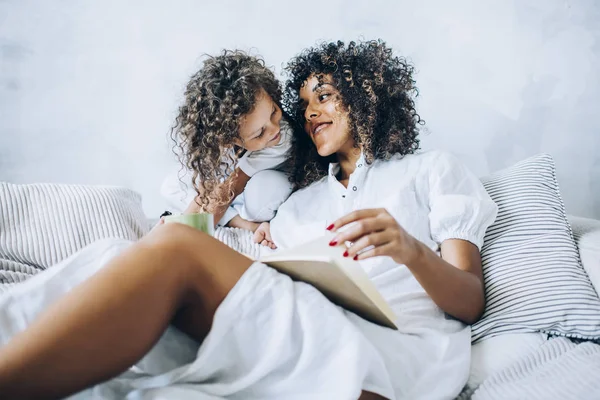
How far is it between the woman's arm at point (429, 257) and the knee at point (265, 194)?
518 mm

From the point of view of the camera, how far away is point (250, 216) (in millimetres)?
1380

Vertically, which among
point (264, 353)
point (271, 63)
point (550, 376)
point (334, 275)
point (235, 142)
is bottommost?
point (550, 376)

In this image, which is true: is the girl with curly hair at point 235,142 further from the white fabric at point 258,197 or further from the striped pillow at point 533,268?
the striped pillow at point 533,268

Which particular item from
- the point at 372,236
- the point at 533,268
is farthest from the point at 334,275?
the point at 533,268

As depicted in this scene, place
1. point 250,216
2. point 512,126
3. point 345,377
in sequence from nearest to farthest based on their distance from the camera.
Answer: point 345,377, point 250,216, point 512,126

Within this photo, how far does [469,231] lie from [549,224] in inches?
9.2

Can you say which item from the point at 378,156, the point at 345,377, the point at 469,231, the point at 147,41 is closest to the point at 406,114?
the point at 378,156

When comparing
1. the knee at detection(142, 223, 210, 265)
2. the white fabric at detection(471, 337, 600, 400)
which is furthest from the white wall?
the knee at detection(142, 223, 210, 265)

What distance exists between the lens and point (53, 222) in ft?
3.75

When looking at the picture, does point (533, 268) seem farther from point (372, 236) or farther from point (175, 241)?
point (175, 241)

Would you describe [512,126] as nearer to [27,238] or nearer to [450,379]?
[450,379]

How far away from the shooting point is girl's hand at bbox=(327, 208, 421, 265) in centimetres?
66

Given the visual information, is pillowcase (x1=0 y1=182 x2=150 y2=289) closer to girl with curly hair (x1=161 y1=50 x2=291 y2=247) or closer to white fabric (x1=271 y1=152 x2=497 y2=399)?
girl with curly hair (x1=161 y1=50 x2=291 y2=247)

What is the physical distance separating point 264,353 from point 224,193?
76cm
